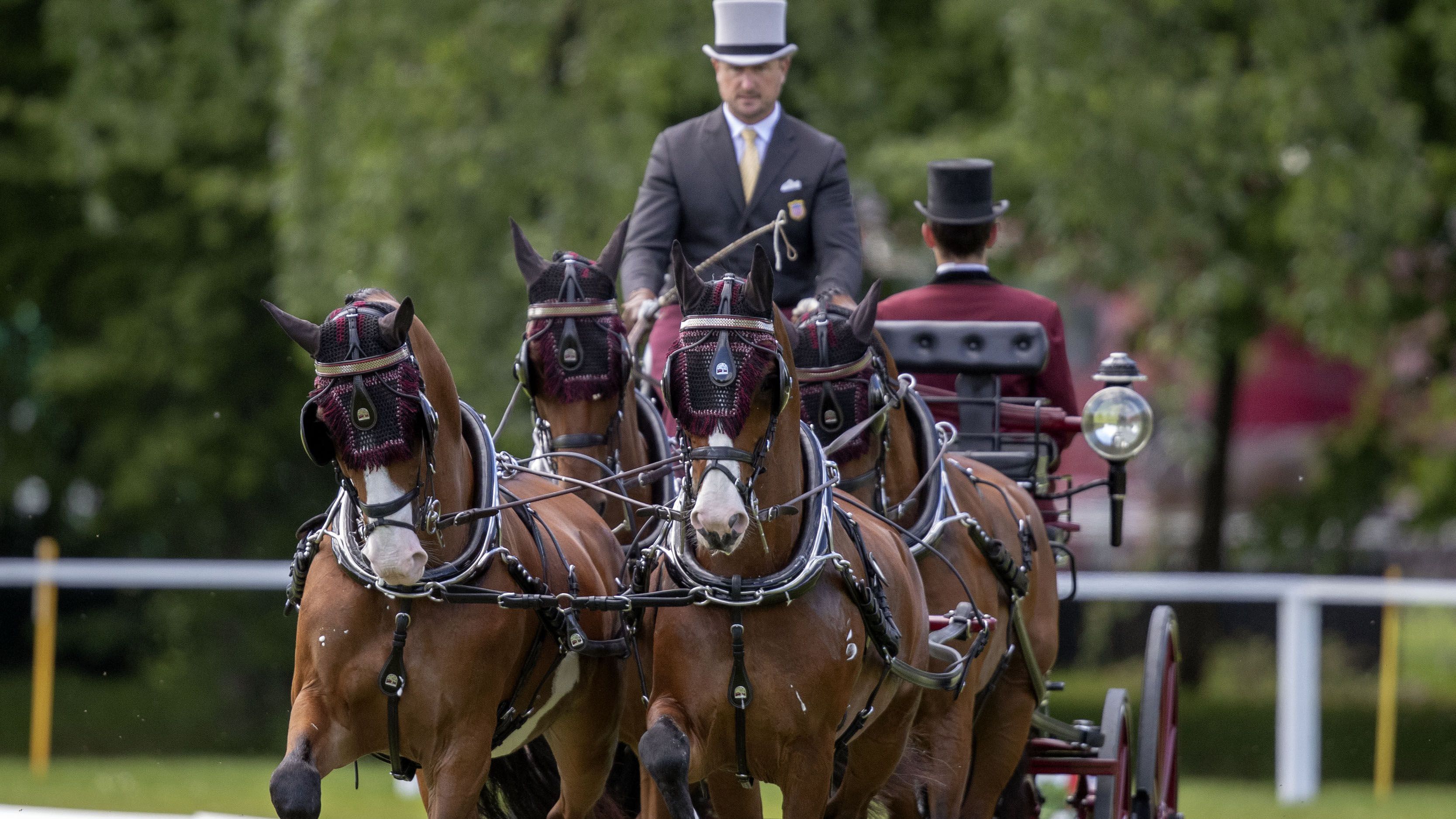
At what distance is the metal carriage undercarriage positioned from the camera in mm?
6137

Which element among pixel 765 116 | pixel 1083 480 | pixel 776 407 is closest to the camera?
pixel 776 407

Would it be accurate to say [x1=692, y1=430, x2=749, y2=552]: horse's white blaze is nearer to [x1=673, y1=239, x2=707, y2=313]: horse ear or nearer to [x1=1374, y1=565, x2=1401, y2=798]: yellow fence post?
[x1=673, y1=239, x2=707, y2=313]: horse ear

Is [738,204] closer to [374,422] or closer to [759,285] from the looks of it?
[759,285]

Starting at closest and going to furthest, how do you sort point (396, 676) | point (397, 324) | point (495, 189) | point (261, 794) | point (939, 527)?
point (397, 324) < point (396, 676) < point (939, 527) < point (261, 794) < point (495, 189)

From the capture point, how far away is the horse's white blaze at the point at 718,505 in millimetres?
4098

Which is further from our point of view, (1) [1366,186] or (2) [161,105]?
(2) [161,105]

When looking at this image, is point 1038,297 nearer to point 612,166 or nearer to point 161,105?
point 612,166

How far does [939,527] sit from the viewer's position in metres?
5.38

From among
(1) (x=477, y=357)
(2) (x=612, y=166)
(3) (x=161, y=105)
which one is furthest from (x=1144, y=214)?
(3) (x=161, y=105)

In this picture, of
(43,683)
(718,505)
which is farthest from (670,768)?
(43,683)

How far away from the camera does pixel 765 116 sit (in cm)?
640

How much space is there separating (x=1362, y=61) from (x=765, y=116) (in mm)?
6035

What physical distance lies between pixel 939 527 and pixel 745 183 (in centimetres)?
160

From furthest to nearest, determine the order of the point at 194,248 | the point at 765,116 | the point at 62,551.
→ the point at 62,551, the point at 194,248, the point at 765,116
